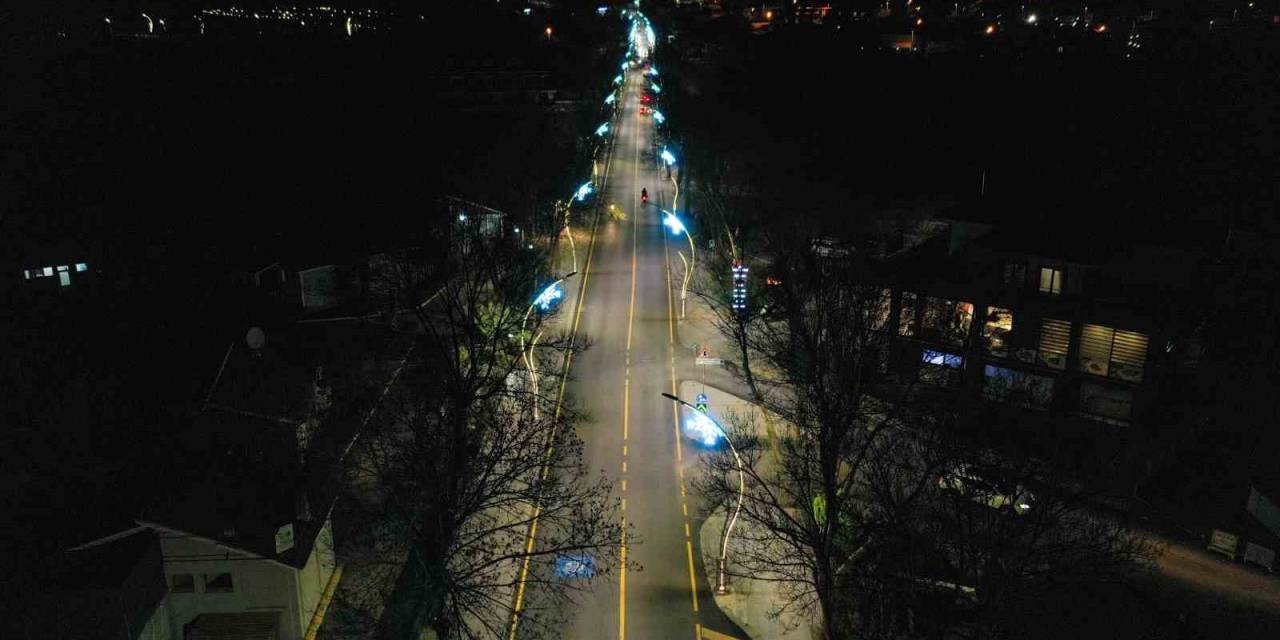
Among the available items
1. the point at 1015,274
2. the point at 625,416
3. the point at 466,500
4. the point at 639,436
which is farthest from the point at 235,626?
the point at 1015,274

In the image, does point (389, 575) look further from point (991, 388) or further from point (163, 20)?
point (163, 20)

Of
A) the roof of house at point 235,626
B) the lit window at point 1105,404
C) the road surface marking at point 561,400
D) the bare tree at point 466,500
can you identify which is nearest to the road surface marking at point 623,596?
the bare tree at point 466,500

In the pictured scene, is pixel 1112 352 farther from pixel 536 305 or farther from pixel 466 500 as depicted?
pixel 466 500

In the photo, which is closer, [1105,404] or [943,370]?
[1105,404]

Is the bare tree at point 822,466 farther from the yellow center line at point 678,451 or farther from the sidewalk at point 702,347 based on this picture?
the sidewalk at point 702,347

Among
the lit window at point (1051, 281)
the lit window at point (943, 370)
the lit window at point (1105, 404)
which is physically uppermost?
the lit window at point (1051, 281)

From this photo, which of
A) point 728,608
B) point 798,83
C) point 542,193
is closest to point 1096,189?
point 798,83
